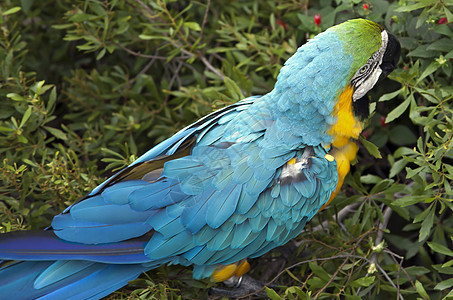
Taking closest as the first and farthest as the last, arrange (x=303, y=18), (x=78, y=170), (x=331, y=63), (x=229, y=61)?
(x=331, y=63)
(x=78, y=170)
(x=303, y=18)
(x=229, y=61)

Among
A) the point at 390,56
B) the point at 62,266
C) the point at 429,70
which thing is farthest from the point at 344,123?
the point at 62,266

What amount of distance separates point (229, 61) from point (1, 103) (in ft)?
3.82

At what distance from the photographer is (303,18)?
2465 millimetres

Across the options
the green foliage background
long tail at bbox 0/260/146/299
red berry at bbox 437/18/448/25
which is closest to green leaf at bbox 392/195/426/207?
the green foliage background

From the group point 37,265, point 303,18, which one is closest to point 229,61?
point 303,18

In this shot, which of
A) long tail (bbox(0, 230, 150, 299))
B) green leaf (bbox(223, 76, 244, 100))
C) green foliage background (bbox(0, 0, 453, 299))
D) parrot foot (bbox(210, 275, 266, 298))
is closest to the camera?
long tail (bbox(0, 230, 150, 299))

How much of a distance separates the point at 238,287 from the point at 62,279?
76cm

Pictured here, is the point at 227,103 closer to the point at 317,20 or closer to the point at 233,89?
the point at 233,89

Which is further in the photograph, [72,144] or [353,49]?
[72,144]

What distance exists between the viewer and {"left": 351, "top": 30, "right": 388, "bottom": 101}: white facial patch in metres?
1.96

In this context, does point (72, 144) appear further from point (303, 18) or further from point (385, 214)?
point (385, 214)

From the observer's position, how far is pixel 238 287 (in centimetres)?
221

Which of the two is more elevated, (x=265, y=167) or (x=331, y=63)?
(x=331, y=63)

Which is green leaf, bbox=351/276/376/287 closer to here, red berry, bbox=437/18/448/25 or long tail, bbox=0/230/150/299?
long tail, bbox=0/230/150/299
